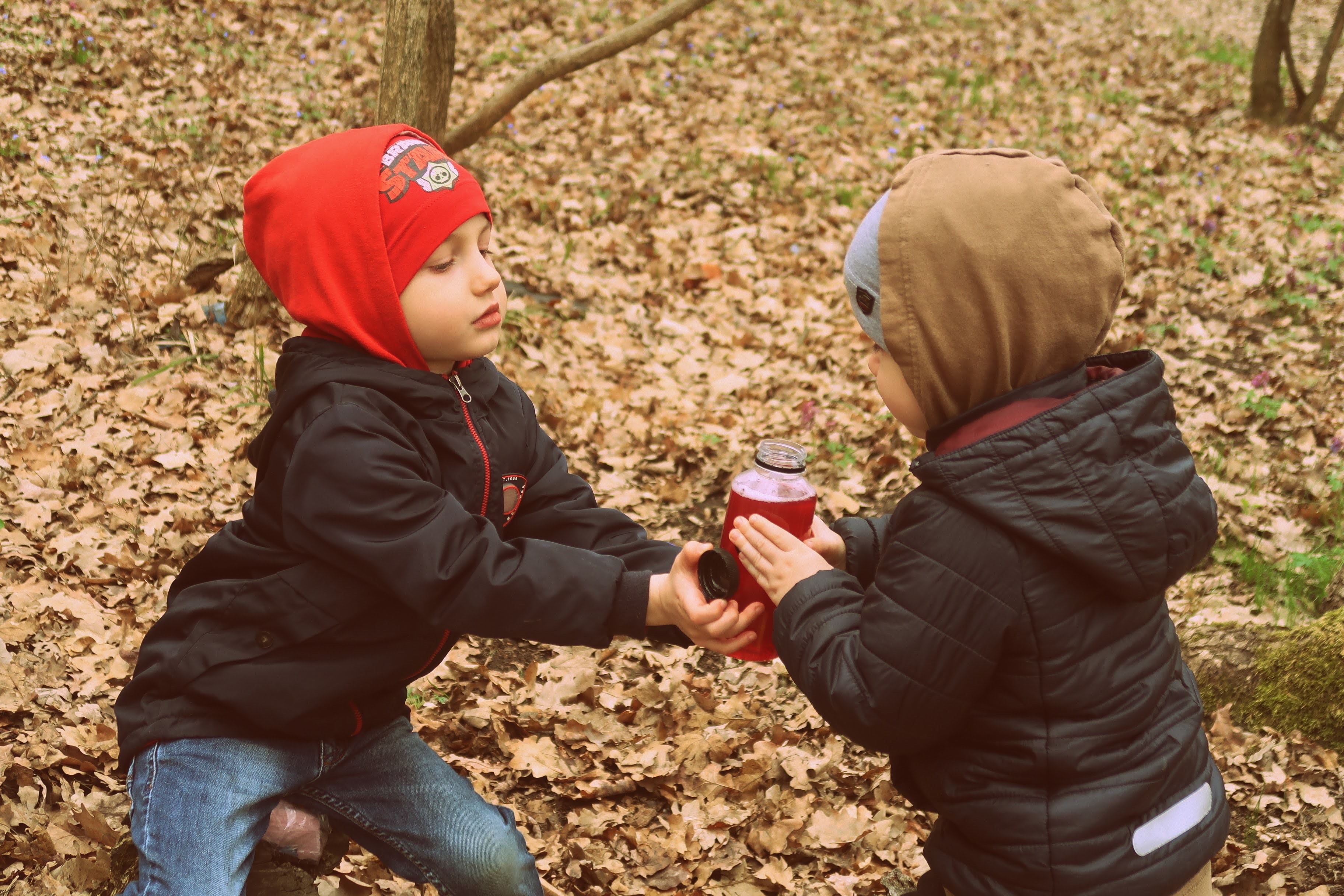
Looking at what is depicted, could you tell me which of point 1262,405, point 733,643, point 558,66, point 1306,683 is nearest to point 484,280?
point 733,643

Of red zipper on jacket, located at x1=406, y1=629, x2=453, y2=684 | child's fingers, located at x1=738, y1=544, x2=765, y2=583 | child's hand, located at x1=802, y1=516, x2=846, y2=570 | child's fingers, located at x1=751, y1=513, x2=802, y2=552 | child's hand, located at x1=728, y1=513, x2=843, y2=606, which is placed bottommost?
red zipper on jacket, located at x1=406, y1=629, x2=453, y2=684

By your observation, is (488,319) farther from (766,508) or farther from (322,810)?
(322,810)

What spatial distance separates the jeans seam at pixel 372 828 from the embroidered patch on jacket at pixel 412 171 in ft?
5.08

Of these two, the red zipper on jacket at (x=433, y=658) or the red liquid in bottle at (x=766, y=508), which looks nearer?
the red liquid in bottle at (x=766, y=508)

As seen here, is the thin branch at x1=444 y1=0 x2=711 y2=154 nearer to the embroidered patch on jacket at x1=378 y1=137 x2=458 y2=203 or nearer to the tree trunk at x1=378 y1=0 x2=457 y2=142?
the tree trunk at x1=378 y1=0 x2=457 y2=142

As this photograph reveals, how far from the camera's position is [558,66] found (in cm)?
697

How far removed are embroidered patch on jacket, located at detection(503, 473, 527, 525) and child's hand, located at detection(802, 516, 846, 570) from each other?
Result: 798 mm

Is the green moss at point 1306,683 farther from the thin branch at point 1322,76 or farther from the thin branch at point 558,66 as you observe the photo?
the thin branch at point 1322,76

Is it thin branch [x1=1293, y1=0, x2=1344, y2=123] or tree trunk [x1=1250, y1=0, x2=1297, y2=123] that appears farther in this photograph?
tree trunk [x1=1250, y1=0, x2=1297, y2=123]

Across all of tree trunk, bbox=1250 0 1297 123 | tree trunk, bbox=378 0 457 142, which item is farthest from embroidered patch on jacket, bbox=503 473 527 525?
tree trunk, bbox=1250 0 1297 123

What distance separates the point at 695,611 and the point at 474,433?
717 mm

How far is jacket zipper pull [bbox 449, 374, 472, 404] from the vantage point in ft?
8.73

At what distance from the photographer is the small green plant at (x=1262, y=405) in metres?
5.85

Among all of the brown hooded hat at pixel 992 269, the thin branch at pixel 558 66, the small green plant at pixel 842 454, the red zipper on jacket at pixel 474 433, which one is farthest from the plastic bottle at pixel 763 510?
the thin branch at pixel 558 66
